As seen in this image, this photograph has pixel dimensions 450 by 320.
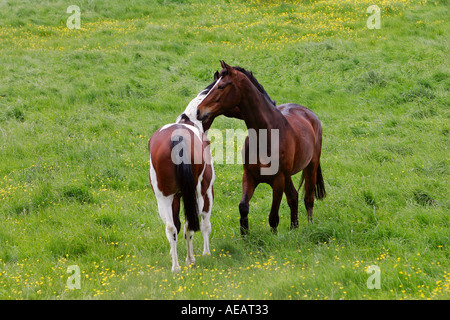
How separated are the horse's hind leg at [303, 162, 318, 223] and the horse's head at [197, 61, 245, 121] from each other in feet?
6.79

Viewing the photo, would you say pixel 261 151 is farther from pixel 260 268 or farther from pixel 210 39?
pixel 210 39

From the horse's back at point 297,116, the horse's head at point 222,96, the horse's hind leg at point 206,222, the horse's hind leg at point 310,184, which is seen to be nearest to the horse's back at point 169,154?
the horse's head at point 222,96

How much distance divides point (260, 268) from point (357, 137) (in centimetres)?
620

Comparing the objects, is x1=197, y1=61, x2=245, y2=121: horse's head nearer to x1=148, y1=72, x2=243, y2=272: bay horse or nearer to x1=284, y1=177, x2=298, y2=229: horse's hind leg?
x1=148, y1=72, x2=243, y2=272: bay horse

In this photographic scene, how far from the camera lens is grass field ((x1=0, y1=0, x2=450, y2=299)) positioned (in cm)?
479

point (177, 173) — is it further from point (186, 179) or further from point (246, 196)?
point (246, 196)

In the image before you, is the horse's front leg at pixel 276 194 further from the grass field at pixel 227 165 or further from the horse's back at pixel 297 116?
the horse's back at pixel 297 116

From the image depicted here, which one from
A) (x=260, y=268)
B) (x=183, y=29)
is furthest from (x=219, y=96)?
(x=183, y=29)

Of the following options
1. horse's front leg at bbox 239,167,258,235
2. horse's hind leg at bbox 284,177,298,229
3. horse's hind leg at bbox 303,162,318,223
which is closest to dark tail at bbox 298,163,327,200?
horse's hind leg at bbox 303,162,318,223

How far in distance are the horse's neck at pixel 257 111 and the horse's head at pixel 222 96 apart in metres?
0.15

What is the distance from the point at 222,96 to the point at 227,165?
4.13 m

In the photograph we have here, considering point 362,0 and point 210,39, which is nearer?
point 210,39
